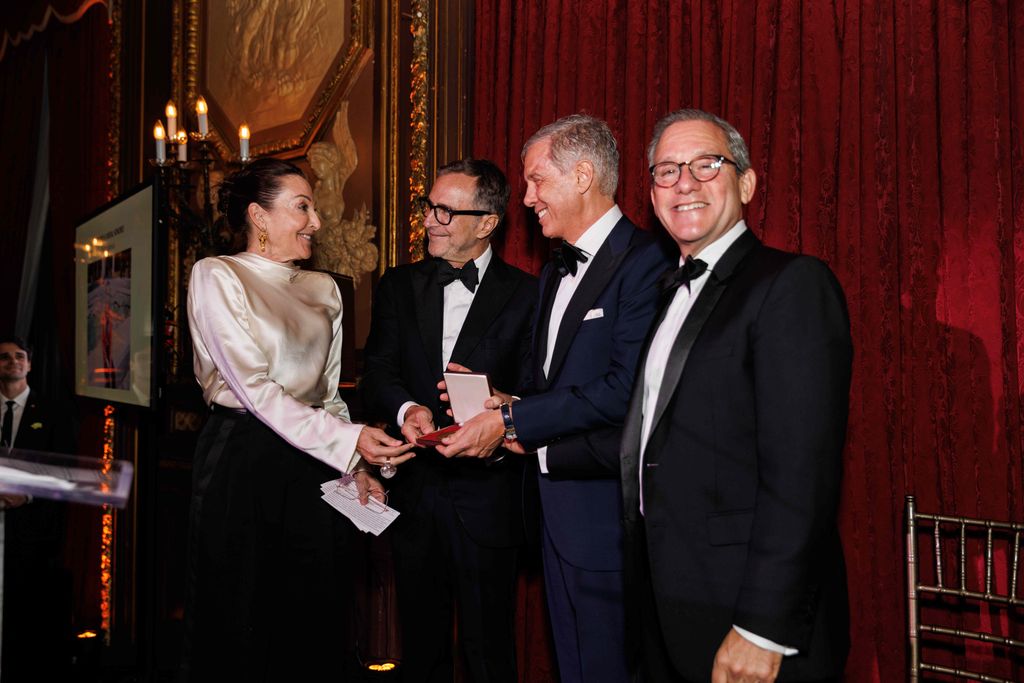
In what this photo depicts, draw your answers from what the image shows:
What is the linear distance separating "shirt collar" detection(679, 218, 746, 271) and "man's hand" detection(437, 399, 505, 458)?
0.86 metres

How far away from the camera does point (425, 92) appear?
3.77 m

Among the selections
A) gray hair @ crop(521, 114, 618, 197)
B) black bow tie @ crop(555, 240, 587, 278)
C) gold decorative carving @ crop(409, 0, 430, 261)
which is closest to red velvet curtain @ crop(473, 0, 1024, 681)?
gray hair @ crop(521, 114, 618, 197)

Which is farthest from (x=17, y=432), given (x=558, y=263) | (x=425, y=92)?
(x=558, y=263)

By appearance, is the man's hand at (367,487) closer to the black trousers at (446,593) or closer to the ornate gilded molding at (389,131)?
the black trousers at (446,593)

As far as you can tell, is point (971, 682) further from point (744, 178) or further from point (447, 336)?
point (447, 336)

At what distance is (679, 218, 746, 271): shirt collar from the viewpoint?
5.82ft

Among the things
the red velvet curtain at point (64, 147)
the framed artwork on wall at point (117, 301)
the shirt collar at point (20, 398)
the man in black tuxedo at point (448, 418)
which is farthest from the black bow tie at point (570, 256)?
the red velvet curtain at point (64, 147)

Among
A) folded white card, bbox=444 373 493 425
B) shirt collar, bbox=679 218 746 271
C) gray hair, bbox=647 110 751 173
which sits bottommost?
folded white card, bbox=444 373 493 425

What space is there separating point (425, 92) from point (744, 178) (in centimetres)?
226

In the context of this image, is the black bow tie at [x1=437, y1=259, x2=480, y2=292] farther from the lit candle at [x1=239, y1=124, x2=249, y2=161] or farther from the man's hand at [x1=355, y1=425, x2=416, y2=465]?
the lit candle at [x1=239, y1=124, x2=249, y2=161]

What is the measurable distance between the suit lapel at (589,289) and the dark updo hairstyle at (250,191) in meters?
1.23

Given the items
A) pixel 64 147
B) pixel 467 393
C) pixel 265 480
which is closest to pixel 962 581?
pixel 467 393

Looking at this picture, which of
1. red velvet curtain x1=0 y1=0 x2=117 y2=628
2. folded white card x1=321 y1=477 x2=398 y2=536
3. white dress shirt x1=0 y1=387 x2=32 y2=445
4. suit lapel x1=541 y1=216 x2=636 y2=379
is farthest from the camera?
red velvet curtain x1=0 y1=0 x2=117 y2=628

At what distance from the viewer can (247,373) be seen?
272 centimetres
